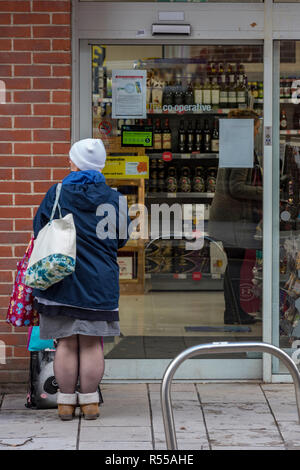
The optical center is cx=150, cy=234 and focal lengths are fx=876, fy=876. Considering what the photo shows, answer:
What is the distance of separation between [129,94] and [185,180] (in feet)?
2.55

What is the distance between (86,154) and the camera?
568cm

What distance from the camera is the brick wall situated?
6.38 meters

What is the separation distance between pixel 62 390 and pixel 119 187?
5.60ft

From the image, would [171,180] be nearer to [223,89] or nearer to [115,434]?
[223,89]

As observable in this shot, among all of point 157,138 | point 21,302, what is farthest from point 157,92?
point 21,302

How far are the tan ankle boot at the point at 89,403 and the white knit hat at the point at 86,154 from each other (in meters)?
1.48

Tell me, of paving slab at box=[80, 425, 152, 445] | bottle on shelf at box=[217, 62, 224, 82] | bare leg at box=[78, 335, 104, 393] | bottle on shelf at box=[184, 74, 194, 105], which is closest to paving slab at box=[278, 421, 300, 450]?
paving slab at box=[80, 425, 152, 445]

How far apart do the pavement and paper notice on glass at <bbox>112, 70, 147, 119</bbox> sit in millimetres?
2058

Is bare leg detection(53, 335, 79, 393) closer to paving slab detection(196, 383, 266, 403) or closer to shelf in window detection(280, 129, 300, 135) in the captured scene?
paving slab detection(196, 383, 266, 403)

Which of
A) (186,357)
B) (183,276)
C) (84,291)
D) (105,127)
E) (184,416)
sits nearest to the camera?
(186,357)

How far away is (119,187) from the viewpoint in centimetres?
Result: 668

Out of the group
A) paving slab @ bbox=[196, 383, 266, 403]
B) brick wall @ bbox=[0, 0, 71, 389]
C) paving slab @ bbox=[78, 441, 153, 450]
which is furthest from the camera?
brick wall @ bbox=[0, 0, 71, 389]
